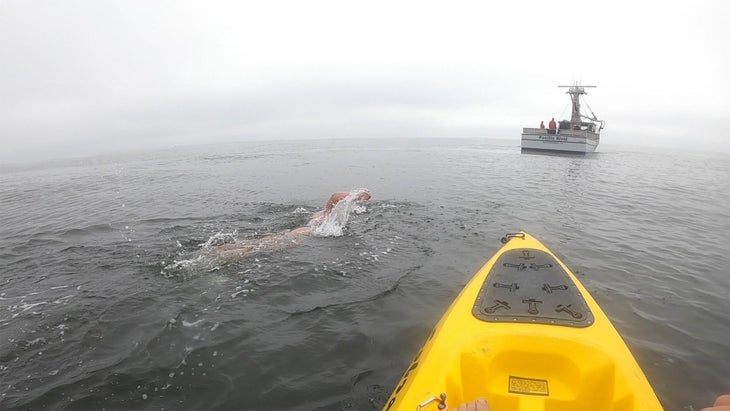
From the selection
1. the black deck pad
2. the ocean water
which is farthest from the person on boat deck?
the black deck pad

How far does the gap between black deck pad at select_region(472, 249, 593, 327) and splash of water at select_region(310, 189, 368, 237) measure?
6.28 metres

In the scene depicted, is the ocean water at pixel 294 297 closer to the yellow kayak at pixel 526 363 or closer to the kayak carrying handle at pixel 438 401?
the yellow kayak at pixel 526 363

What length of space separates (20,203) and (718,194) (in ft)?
140

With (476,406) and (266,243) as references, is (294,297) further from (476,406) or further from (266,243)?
(476,406)

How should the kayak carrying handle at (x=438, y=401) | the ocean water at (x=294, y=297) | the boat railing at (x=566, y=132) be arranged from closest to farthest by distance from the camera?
the kayak carrying handle at (x=438, y=401) < the ocean water at (x=294, y=297) < the boat railing at (x=566, y=132)

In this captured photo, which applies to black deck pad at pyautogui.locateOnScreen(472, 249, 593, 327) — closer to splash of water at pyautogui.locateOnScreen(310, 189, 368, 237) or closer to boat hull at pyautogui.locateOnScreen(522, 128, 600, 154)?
splash of water at pyautogui.locateOnScreen(310, 189, 368, 237)

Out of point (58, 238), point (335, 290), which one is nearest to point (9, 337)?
point (335, 290)

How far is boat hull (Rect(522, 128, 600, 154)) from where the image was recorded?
46.1m

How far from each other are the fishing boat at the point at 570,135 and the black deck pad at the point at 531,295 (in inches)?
1874

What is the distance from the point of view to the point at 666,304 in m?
7.14

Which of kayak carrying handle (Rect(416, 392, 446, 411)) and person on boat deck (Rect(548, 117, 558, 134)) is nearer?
kayak carrying handle (Rect(416, 392, 446, 411))

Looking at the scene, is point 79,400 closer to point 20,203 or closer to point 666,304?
point 666,304

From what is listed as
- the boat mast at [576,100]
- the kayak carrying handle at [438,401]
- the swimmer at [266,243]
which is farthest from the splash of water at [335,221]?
the boat mast at [576,100]

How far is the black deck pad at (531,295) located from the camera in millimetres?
4559
